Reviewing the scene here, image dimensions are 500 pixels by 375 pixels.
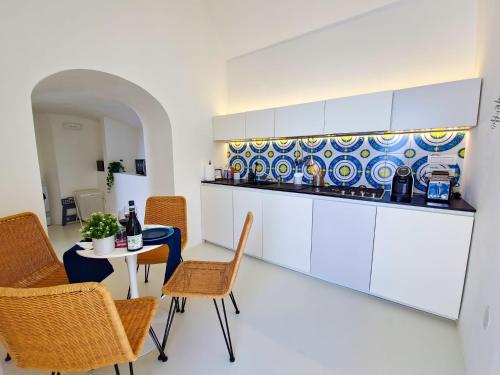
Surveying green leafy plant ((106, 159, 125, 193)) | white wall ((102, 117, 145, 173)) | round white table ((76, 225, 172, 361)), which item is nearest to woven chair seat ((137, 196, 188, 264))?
round white table ((76, 225, 172, 361))

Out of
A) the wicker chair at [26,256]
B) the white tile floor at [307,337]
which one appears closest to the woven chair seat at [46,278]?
the wicker chair at [26,256]

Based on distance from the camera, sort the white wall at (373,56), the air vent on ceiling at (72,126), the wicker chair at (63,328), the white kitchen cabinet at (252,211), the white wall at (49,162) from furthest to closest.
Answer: the air vent on ceiling at (72,126)
the white wall at (49,162)
the white kitchen cabinet at (252,211)
the white wall at (373,56)
the wicker chair at (63,328)

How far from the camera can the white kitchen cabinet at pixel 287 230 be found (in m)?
2.46

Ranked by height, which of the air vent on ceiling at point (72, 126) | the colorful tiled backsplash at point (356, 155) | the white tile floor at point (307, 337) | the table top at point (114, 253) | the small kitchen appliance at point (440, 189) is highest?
the air vent on ceiling at point (72, 126)

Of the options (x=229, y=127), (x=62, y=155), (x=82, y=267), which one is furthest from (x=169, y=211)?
(x=62, y=155)

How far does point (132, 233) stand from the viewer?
1.49 meters

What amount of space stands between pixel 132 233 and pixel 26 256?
2.85 feet

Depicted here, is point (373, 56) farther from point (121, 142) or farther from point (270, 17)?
point (121, 142)

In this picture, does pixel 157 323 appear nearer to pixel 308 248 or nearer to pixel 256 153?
pixel 308 248

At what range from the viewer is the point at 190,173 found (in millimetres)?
3174

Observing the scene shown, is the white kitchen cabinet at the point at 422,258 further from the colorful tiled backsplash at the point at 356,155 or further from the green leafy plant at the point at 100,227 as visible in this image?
the green leafy plant at the point at 100,227

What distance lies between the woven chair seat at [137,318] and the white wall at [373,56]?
2.61 metres

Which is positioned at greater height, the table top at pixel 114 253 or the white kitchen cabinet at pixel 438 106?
the white kitchen cabinet at pixel 438 106

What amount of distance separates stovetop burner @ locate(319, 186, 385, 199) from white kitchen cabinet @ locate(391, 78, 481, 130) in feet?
2.03
